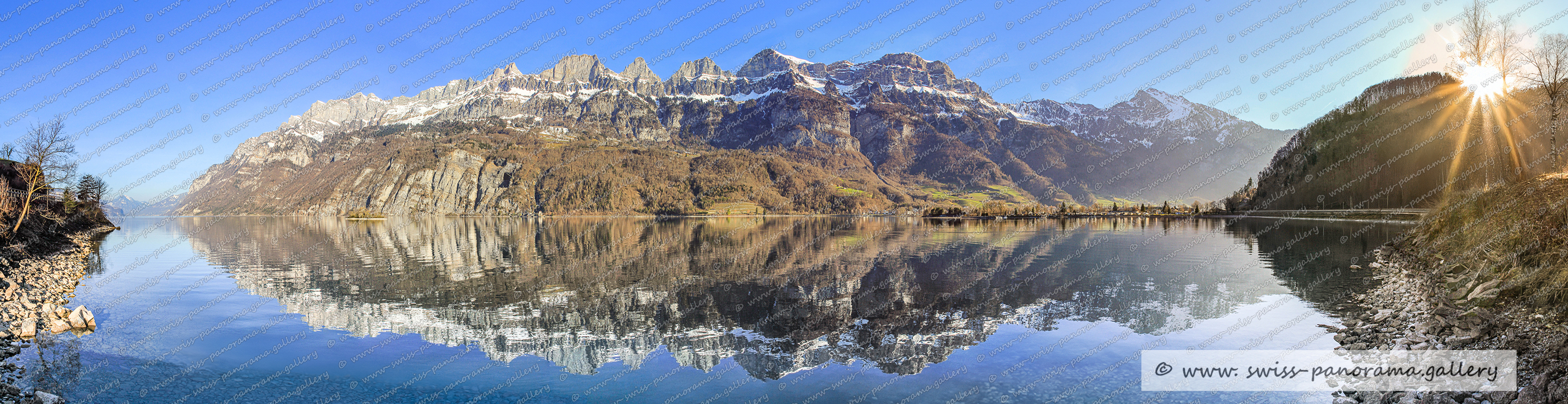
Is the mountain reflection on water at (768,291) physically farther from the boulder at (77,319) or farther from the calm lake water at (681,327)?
the boulder at (77,319)

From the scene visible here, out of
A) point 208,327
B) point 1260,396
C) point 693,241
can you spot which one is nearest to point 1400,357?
point 1260,396

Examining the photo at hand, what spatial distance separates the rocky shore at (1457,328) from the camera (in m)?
10.5

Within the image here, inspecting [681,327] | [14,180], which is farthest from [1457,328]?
[14,180]

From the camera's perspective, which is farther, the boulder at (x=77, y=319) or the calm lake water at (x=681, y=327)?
the boulder at (x=77, y=319)

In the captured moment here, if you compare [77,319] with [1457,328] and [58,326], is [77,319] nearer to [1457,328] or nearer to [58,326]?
[58,326]

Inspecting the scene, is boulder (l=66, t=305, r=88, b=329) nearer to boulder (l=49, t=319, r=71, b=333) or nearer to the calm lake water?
boulder (l=49, t=319, r=71, b=333)

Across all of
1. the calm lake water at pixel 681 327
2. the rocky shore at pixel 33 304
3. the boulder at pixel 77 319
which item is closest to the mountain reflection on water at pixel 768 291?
the calm lake water at pixel 681 327

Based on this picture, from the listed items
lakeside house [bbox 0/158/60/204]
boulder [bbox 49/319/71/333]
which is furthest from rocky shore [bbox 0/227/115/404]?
lakeside house [bbox 0/158/60/204]

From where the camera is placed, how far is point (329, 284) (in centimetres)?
2920

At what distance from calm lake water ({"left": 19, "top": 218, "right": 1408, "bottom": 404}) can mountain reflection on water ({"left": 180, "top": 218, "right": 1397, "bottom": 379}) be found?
0.50 feet

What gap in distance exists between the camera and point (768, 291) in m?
26.2

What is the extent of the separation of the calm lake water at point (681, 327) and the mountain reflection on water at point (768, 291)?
0.50 feet

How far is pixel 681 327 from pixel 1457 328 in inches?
717

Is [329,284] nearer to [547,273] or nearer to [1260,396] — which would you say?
[547,273]
